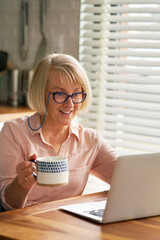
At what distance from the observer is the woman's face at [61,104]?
199cm

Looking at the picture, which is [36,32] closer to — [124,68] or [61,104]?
[124,68]

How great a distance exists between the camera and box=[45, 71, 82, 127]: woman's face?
199cm

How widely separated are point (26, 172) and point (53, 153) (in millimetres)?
432

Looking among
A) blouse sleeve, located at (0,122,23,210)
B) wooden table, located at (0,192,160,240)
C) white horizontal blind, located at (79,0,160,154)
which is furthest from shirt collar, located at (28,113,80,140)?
white horizontal blind, located at (79,0,160,154)

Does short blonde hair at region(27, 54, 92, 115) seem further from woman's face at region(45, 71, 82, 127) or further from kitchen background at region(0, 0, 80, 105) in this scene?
kitchen background at region(0, 0, 80, 105)

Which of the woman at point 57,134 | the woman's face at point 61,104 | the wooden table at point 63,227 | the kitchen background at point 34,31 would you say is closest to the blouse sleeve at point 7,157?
the woman at point 57,134

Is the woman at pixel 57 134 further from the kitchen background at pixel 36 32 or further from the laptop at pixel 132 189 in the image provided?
the kitchen background at pixel 36 32

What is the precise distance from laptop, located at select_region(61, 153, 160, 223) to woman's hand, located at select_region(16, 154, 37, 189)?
0.24m

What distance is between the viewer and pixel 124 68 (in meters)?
3.21

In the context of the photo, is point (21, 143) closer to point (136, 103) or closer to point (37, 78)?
point (37, 78)

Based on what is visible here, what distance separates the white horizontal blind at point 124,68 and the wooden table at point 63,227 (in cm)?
169

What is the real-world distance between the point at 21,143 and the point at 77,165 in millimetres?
292

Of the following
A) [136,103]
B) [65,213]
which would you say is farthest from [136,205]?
A: [136,103]

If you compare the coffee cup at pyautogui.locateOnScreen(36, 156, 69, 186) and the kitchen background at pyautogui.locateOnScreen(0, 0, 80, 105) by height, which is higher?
the kitchen background at pyautogui.locateOnScreen(0, 0, 80, 105)
